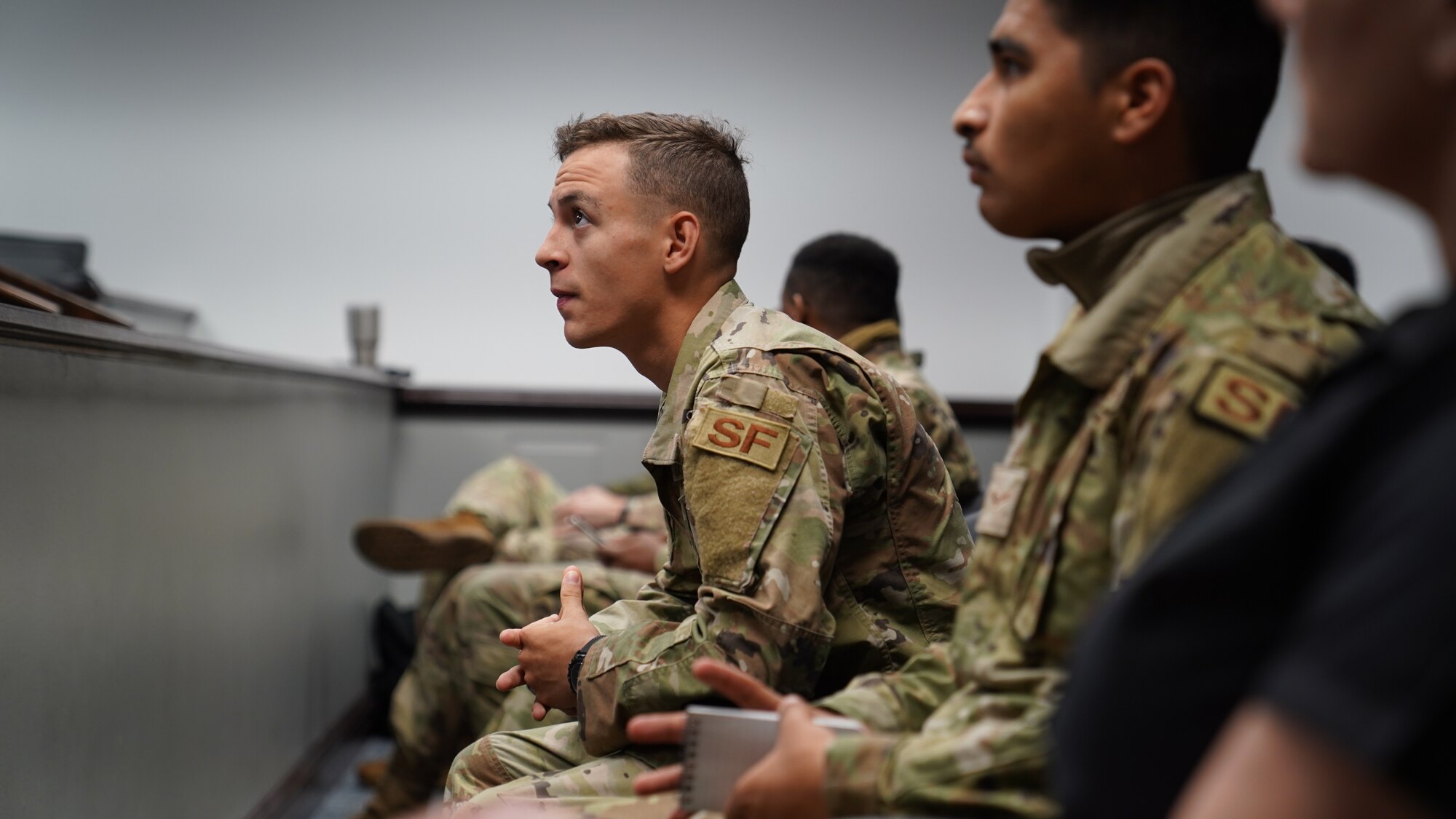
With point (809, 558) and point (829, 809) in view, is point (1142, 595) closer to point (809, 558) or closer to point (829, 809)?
point (829, 809)

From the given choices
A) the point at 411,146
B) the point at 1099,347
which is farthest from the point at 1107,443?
the point at 411,146

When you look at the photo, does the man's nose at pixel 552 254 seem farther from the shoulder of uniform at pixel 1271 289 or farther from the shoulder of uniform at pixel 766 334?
the shoulder of uniform at pixel 1271 289

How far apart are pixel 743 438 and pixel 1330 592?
2.12 ft

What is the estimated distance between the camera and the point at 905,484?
1170mm

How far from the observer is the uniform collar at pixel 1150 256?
2.46 feet

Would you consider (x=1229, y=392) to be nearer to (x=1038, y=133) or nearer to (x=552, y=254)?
(x=1038, y=133)

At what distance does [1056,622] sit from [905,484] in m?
0.44

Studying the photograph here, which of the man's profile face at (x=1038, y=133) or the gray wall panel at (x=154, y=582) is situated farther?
the gray wall panel at (x=154, y=582)

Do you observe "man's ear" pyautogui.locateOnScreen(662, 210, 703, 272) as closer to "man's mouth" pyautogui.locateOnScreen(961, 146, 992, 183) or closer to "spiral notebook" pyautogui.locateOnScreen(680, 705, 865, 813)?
"man's mouth" pyautogui.locateOnScreen(961, 146, 992, 183)

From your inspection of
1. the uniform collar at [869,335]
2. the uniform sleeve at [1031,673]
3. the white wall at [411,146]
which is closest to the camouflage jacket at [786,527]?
the uniform sleeve at [1031,673]

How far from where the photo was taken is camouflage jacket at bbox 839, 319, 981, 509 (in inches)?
82.8

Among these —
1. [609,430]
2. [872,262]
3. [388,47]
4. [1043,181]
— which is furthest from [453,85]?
[1043,181]

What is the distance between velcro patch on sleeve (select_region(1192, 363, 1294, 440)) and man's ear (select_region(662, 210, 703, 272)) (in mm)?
774

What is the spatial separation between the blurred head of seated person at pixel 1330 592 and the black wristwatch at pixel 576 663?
614mm
